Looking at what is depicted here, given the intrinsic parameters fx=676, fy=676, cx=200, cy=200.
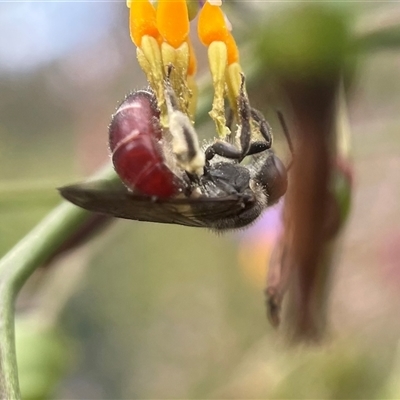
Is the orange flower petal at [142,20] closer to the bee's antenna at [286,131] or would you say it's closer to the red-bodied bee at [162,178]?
the red-bodied bee at [162,178]

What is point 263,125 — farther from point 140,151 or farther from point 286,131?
→ point 140,151

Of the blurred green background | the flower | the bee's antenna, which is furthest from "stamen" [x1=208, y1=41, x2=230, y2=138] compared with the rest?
the blurred green background

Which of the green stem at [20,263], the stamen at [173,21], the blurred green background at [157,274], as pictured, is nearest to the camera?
the green stem at [20,263]

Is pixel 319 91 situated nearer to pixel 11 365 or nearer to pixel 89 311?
pixel 11 365

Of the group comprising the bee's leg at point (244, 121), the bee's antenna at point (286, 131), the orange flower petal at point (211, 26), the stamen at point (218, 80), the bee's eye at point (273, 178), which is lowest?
the bee's eye at point (273, 178)

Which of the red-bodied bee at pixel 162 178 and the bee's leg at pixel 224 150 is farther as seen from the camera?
the bee's leg at pixel 224 150

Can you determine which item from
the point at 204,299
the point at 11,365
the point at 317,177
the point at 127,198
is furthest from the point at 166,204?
the point at 204,299

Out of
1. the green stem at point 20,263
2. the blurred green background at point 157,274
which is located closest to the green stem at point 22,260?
the green stem at point 20,263

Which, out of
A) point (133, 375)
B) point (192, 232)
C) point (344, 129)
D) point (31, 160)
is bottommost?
point (133, 375)
